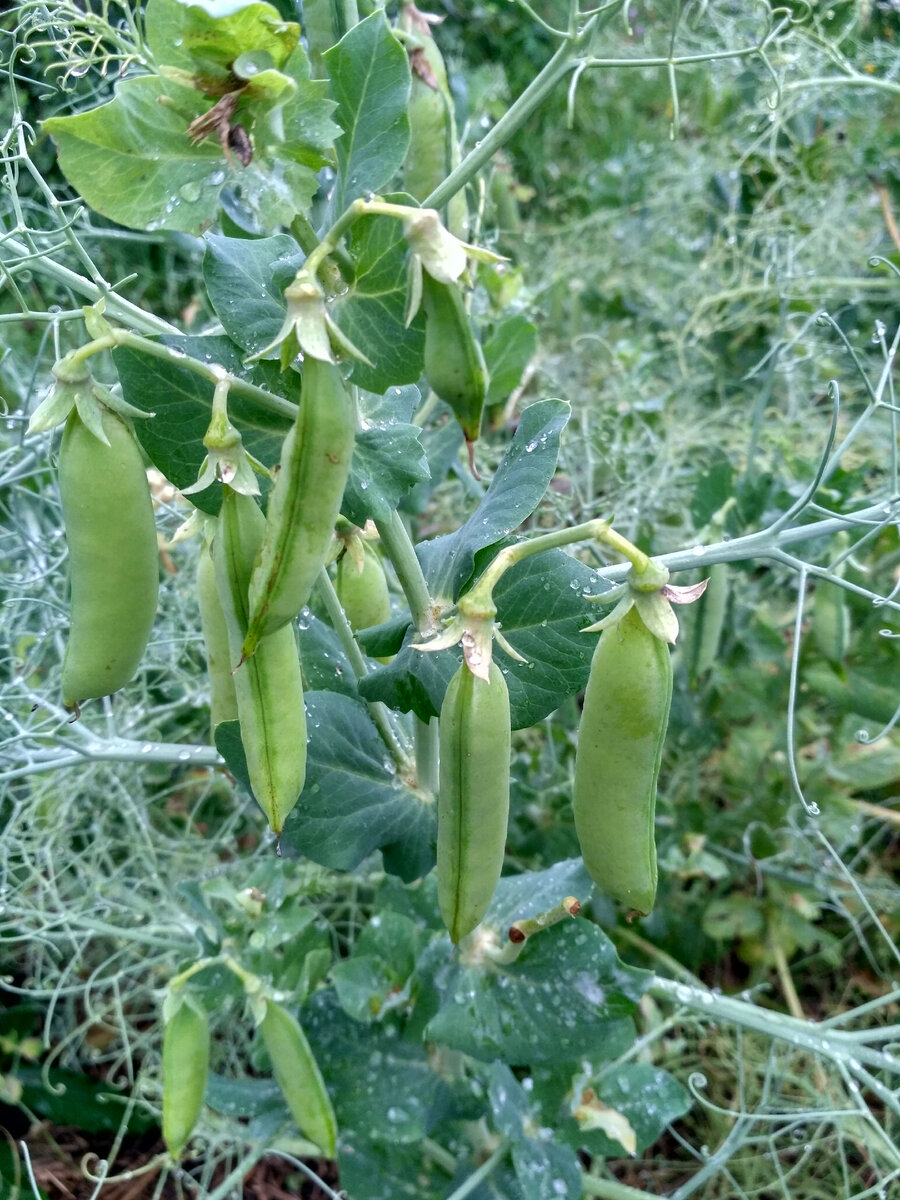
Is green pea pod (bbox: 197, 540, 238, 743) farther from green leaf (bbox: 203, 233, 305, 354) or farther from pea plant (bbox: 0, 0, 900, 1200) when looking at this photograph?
green leaf (bbox: 203, 233, 305, 354)

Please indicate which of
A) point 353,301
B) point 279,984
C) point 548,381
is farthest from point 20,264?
point 548,381

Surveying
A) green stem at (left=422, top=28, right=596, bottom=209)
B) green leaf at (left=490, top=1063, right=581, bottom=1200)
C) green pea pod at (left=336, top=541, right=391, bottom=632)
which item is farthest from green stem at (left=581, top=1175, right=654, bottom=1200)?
green stem at (left=422, top=28, right=596, bottom=209)

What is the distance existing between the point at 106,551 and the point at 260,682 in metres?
0.14

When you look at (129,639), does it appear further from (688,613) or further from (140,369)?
(688,613)

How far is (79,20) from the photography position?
902 millimetres

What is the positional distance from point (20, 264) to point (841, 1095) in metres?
1.51

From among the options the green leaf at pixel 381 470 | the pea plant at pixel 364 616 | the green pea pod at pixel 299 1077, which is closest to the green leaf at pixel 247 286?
the pea plant at pixel 364 616

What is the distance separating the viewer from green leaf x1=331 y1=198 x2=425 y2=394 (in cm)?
62

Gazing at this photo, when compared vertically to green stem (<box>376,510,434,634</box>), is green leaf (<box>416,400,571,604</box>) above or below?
above

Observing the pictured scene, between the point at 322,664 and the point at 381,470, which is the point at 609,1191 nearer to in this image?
the point at 322,664

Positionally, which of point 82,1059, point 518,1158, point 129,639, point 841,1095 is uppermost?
point 129,639

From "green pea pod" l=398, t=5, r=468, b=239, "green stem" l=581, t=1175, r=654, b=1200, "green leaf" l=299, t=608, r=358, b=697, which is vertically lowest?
"green stem" l=581, t=1175, r=654, b=1200

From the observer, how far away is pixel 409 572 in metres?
0.77

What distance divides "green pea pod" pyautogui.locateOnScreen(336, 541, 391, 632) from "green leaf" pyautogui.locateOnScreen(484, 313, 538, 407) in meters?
0.45
